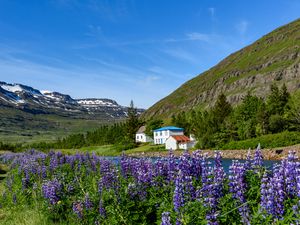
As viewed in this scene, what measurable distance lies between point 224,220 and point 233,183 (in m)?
0.72

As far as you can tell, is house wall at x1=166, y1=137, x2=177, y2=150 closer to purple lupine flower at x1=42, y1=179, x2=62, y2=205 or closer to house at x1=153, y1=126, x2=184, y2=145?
house at x1=153, y1=126, x2=184, y2=145

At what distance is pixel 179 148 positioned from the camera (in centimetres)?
9612

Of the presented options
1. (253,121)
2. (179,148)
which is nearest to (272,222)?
(253,121)

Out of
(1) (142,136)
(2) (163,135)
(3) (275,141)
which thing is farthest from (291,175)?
(1) (142,136)

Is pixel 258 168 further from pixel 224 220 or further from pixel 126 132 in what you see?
pixel 126 132

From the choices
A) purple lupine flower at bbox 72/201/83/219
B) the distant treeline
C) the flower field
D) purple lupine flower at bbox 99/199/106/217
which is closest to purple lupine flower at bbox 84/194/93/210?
the flower field

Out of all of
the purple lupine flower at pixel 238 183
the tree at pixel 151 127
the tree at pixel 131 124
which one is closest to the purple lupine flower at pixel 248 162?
the purple lupine flower at pixel 238 183

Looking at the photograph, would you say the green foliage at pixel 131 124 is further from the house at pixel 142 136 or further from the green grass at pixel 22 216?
the green grass at pixel 22 216

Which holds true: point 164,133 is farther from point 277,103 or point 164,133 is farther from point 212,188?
point 212,188

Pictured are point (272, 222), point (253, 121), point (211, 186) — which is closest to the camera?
point (272, 222)

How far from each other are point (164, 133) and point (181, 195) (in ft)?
358

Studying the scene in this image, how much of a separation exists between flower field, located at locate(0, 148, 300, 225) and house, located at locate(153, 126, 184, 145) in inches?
3868

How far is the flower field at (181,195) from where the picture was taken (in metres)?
5.46

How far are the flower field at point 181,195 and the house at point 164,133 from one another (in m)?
98.2
